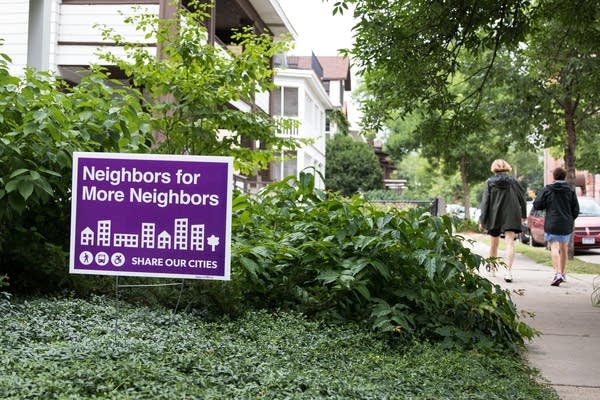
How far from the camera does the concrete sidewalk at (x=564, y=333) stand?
5125 mm

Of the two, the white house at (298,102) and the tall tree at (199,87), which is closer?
the tall tree at (199,87)

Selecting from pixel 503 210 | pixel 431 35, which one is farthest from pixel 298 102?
pixel 431 35

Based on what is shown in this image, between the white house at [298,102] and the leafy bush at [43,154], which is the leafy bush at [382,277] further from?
the white house at [298,102]

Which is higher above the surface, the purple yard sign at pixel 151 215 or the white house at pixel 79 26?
the white house at pixel 79 26

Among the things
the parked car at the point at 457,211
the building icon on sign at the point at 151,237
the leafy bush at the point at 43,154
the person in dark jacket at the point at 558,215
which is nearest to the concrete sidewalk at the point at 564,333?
the person in dark jacket at the point at 558,215

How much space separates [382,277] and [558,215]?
5.54m

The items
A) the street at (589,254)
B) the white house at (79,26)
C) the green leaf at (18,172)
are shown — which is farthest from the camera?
the street at (589,254)

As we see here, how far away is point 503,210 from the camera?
1076 centimetres

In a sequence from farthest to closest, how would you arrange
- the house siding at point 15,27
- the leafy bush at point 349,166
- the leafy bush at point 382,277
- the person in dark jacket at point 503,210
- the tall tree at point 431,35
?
the leafy bush at point 349,166, the house siding at point 15,27, the person in dark jacket at point 503,210, the tall tree at point 431,35, the leafy bush at point 382,277

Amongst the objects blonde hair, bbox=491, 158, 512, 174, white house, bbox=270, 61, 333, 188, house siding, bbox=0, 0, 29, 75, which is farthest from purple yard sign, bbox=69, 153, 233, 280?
white house, bbox=270, 61, 333, 188

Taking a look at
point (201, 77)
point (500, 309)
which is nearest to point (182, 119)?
point (201, 77)

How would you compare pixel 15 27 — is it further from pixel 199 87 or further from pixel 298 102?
pixel 298 102

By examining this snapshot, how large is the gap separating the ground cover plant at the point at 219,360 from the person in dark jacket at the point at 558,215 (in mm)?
5447

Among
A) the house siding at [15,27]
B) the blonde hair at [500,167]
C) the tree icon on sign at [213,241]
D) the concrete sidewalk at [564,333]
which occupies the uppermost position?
the house siding at [15,27]
